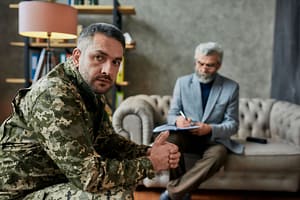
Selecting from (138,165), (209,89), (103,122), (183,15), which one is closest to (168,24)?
(183,15)

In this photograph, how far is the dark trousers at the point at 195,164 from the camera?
220cm

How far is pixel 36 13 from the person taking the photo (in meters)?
2.60

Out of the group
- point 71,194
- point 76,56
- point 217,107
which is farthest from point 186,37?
point 71,194

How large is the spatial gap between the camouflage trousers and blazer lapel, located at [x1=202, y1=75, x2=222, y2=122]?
139cm

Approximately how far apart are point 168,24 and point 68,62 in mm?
2530

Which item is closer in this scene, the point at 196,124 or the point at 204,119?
the point at 196,124

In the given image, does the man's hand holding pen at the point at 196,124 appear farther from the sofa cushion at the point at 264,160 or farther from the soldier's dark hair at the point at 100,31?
the soldier's dark hair at the point at 100,31

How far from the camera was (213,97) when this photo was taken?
8.30 feet

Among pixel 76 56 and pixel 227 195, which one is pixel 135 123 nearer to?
pixel 227 195

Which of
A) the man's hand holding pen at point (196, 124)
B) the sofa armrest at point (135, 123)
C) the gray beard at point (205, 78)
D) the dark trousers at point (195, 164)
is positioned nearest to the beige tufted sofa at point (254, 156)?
the sofa armrest at point (135, 123)

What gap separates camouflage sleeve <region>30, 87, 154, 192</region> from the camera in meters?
1.07

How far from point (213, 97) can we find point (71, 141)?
163 centimetres

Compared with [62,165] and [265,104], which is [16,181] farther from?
[265,104]

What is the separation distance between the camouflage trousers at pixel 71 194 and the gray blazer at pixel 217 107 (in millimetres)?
1355
